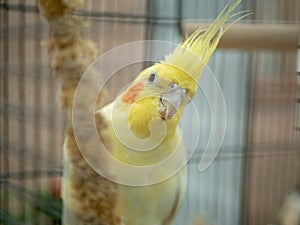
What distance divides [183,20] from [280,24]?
48 millimetres

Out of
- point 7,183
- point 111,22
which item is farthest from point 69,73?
point 7,183

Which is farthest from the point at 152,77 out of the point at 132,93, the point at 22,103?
the point at 22,103

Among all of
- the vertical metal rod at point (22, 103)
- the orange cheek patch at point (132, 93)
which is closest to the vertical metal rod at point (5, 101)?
the vertical metal rod at point (22, 103)

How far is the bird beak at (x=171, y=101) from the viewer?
217mm

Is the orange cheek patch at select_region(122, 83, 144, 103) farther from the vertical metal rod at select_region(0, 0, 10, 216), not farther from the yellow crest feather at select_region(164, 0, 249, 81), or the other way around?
the vertical metal rod at select_region(0, 0, 10, 216)

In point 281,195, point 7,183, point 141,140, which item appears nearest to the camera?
point 141,140

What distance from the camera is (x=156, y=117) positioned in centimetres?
22

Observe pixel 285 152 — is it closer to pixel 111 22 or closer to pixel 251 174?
pixel 251 174

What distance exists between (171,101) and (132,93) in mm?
21

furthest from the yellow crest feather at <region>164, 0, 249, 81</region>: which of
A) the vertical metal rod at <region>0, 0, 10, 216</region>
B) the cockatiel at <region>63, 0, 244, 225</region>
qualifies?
the vertical metal rod at <region>0, 0, 10, 216</region>

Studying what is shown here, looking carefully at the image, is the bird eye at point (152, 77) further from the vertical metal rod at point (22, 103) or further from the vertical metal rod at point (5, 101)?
the vertical metal rod at point (5, 101)

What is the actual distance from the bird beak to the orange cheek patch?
1 cm

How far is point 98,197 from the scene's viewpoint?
23 cm

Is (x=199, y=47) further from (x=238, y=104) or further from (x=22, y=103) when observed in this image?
(x=22, y=103)
